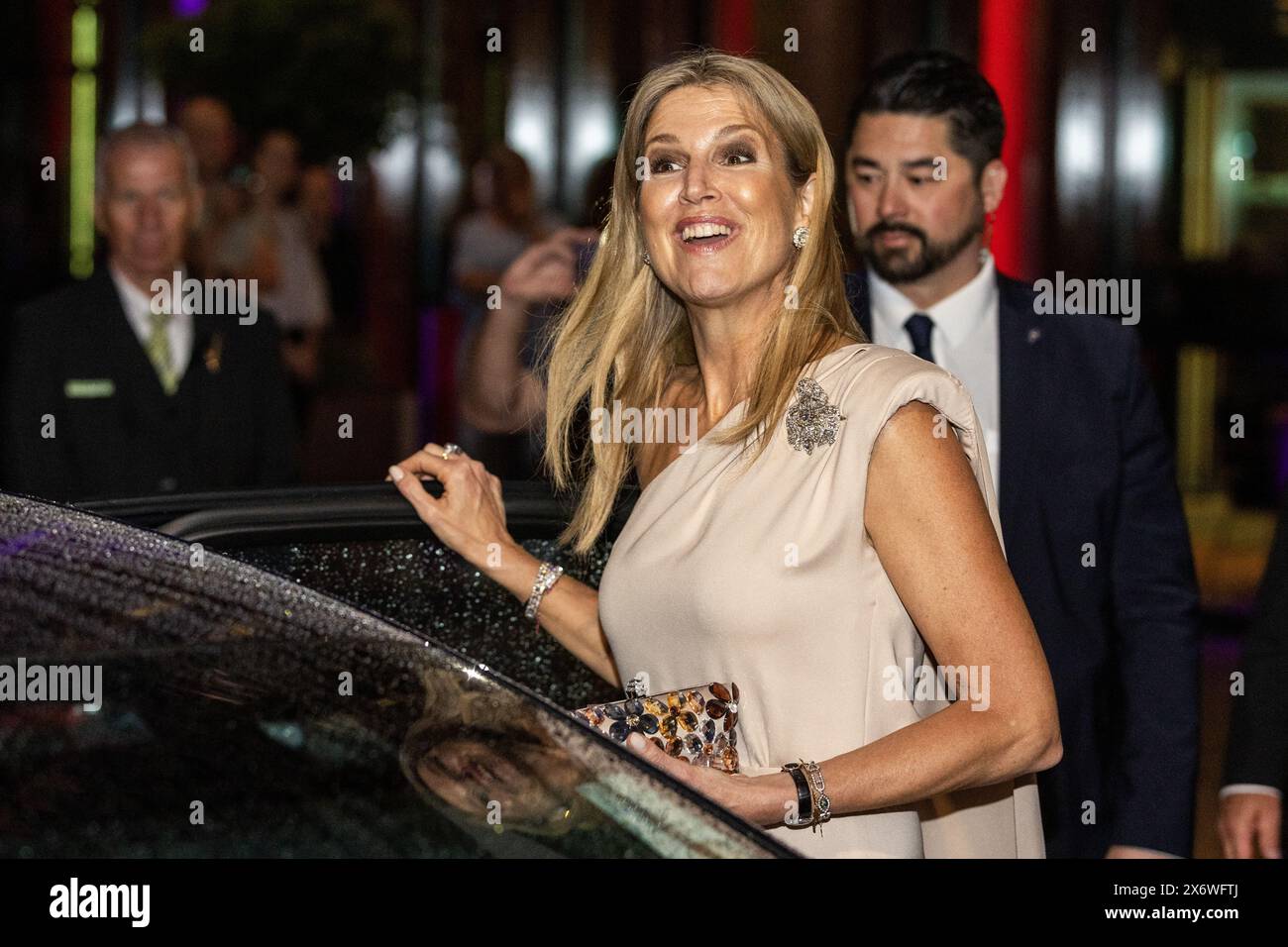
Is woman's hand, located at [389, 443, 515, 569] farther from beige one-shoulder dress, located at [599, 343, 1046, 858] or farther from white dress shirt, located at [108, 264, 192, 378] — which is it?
white dress shirt, located at [108, 264, 192, 378]

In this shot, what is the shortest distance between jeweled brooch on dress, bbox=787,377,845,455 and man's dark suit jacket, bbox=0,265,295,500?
171 cm

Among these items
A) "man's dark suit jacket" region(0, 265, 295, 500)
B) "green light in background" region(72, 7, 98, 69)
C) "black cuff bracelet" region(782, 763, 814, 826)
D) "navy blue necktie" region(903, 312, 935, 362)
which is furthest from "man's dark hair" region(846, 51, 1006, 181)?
"green light in background" region(72, 7, 98, 69)

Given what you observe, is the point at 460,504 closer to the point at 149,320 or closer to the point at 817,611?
the point at 817,611

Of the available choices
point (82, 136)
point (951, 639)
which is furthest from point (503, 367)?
point (82, 136)

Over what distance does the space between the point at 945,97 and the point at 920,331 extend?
1.21 ft

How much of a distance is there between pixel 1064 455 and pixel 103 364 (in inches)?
75.0

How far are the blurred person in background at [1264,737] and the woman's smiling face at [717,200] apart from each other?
0.76 meters

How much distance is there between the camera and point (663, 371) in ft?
7.14

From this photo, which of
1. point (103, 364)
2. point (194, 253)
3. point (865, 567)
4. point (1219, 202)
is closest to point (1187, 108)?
point (1219, 202)

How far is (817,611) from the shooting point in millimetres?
1708

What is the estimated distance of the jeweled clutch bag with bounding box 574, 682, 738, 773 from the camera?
1561 mm

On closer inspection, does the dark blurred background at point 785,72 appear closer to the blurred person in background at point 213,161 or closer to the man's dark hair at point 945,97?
the blurred person in background at point 213,161

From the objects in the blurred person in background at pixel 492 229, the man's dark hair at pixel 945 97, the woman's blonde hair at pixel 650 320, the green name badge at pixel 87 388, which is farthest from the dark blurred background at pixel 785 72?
the woman's blonde hair at pixel 650 320

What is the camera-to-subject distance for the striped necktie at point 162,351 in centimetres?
330
